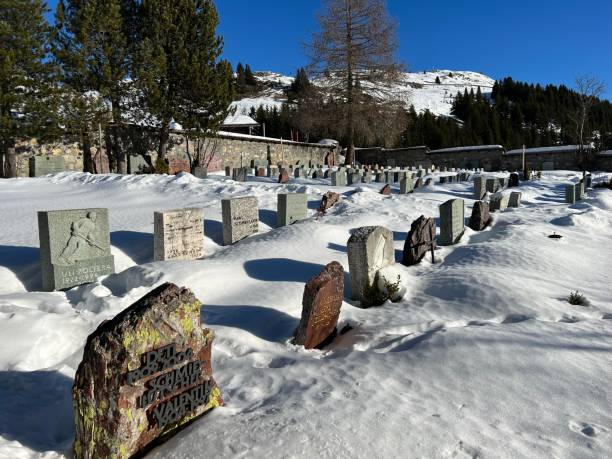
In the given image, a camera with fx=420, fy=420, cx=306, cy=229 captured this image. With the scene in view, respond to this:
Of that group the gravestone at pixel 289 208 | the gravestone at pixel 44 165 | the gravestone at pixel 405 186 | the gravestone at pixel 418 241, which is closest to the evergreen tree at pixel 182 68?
the gravestone at pixel 44 165

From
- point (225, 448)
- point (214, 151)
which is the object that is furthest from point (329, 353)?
point (214, 151)

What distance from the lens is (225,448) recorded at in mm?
2418

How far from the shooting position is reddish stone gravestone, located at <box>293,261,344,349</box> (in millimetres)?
4363

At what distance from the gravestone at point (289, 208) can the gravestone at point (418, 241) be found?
3.58m

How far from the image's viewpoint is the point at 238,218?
9.10 metres

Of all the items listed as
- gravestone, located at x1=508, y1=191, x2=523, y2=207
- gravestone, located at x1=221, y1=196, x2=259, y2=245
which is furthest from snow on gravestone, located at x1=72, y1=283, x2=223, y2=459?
gravestone, located at x1=508, y1=191, x2=523, y2=207

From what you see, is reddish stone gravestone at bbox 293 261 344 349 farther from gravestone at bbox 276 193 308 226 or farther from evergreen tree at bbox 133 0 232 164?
evergreen tree at bbox 133 0 232 164

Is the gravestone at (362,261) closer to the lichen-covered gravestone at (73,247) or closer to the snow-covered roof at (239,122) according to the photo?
the lichen-covered gravestone at (73,247)

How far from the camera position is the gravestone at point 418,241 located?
24.8 feet

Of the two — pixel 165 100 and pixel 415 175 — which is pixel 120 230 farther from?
pixel 415 175

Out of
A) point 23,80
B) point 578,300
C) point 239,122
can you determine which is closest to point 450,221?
point 578,300

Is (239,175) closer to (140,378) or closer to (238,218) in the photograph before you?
(238,218)

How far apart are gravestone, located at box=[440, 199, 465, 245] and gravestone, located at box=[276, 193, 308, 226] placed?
3479 millimetres

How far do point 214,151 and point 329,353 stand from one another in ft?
81.1
